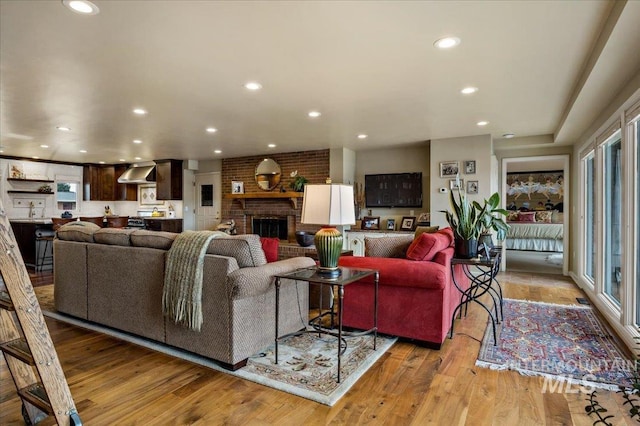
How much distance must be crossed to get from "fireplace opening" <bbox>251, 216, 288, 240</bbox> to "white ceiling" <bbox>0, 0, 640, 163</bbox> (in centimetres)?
282

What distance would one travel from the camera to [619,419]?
2000 mm

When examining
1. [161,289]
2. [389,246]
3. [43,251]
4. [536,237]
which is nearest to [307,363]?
[161,289]

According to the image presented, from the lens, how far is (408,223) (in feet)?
22.5

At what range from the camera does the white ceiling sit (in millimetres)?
2242

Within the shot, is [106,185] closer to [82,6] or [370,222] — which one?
[370,222]

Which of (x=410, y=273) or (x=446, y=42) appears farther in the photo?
(x=410, y=273)

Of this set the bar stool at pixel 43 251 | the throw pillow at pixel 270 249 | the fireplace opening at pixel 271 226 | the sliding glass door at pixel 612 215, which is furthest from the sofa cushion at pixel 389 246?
the bar stool at pixel 43 251

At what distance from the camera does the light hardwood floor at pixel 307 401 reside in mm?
1971

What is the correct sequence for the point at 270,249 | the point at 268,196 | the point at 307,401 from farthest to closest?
the point at 268,196 < the point at 270,249 < the point at 307,401

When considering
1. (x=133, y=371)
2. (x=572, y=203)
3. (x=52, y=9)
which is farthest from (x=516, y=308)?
(x=52, y=9)

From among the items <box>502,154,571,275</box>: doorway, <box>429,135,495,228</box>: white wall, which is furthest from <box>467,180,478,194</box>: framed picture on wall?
<box>502,154,571,275</box>: doorway

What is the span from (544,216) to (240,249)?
31.8 feet

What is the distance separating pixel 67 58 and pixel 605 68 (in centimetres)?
415

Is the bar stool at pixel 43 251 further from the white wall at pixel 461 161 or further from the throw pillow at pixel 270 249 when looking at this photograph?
the white wall at pixel 461 161
